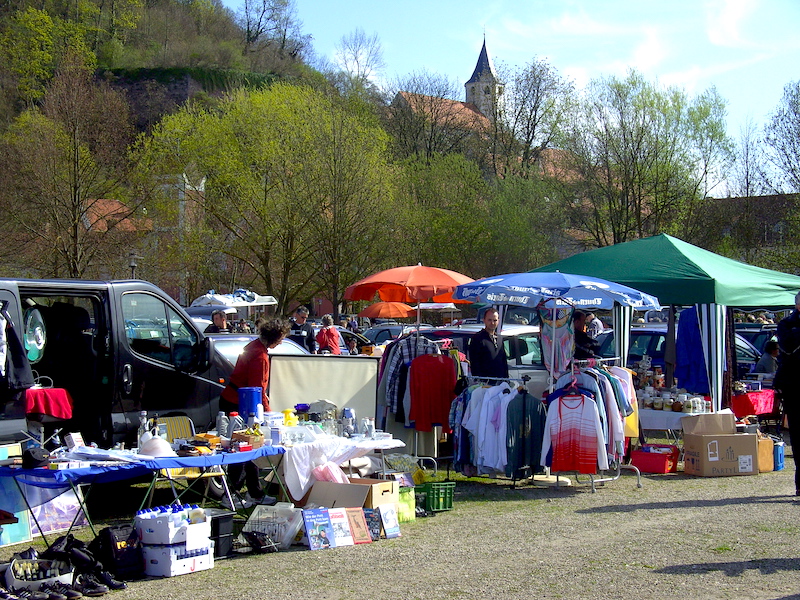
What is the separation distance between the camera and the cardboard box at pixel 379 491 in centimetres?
695

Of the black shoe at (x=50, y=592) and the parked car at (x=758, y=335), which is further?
the parked car at (x=758, y=335)

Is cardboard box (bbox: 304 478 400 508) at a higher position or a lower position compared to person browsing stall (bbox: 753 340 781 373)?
lower

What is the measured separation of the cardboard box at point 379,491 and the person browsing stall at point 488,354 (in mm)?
2584

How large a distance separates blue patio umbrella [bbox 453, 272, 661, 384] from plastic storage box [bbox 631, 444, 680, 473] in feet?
6.23

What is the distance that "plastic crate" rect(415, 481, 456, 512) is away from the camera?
7.79 metres

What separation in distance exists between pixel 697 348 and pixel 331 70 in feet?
156

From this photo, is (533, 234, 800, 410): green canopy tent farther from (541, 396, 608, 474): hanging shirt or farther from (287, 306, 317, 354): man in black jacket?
(287, 306, 317, 354): man in black jacket

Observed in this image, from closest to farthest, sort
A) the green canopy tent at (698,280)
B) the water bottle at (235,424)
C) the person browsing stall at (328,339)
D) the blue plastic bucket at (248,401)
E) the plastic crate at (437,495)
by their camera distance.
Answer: the water bottle at (235,424) → the blue plastic bucket at (248,401) → the plastic crate at (437,495) → the green canopy tent at (698,280) → the person browsing stall at (328,339)

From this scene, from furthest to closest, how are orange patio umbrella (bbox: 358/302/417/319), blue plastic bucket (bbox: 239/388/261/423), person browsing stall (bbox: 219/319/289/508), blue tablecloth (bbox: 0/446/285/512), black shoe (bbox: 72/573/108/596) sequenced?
orange patio umbrella (bbox: 358/302/417/319)
person browsing stall (bbox: 219/319/289/508)
blue plastic bucket (bbox: 239/388/261/423)
blue tablecloth (bbox: 0/446/285/512)
black shoe (bbox: 72/573/108/596)

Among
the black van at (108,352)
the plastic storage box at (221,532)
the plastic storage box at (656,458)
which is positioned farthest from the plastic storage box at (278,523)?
the plastic storage box at (656,458)

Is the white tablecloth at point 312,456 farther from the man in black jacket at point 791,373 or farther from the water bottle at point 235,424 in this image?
the man in black jacket at point 791,373

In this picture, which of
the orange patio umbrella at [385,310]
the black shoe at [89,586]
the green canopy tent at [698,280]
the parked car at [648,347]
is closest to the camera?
the black shoe at [89,586]

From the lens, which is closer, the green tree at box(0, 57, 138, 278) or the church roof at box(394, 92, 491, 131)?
the green tree at box(0, 57, 138, 278)

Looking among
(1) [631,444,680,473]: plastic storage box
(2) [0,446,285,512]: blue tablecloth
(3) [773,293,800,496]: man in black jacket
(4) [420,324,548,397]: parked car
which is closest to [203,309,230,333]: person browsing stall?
(4) [420,324,548,397]: parked car
